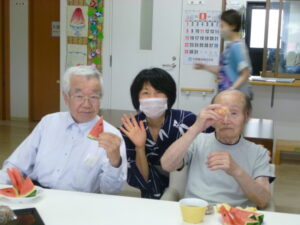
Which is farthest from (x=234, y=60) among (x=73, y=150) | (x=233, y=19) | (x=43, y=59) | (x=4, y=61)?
(x=4, y=61)

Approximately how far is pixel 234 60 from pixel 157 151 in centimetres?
190

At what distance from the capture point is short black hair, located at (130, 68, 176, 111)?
230 centimetres

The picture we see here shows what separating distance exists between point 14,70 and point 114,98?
6.80ft

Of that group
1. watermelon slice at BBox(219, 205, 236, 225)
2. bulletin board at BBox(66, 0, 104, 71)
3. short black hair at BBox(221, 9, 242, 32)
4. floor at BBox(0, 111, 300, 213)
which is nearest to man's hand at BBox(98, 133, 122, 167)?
watermelon slice at BBox(219, 205, 236, 225)

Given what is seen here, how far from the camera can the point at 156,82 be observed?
2.30 meters

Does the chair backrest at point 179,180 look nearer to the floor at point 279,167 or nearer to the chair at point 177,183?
the chair at point 177,183

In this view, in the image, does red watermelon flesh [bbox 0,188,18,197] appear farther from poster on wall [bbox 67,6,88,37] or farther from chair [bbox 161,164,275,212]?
poster on wall [bbox 67,6,88,37]

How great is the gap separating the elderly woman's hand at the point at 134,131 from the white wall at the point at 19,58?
17.5 feet

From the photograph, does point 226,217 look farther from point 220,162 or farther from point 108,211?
point 108,211

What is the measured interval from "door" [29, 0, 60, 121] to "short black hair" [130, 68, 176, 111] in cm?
481

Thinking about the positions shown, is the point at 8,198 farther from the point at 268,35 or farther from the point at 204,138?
the point at 268,35

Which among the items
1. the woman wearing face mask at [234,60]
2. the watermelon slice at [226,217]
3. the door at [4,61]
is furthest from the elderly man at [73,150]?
the door at [4,61]

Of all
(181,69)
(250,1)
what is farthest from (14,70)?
(250,1)

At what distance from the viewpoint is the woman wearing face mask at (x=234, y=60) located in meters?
3.83
